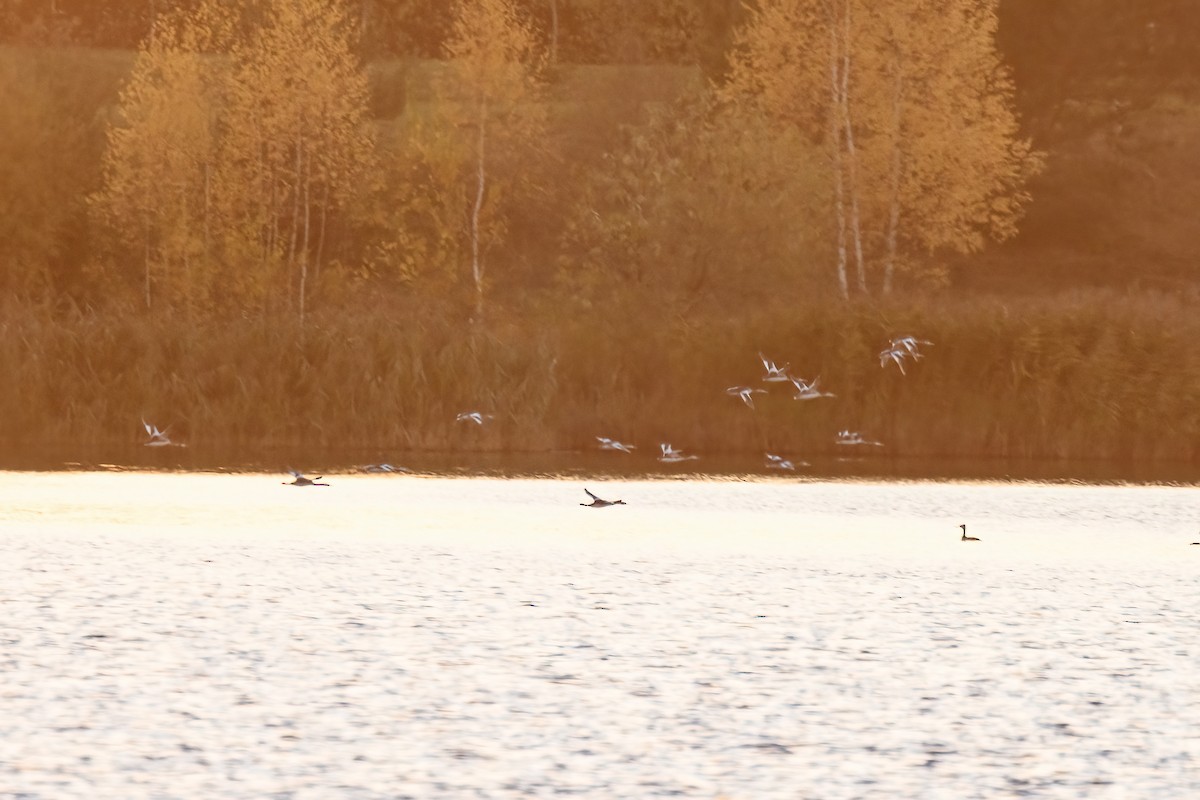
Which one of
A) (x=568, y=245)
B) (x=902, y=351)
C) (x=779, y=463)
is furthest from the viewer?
(x=568, y=245)

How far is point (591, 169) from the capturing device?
4622cm

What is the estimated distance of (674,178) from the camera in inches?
1523

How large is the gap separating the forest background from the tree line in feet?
0.38

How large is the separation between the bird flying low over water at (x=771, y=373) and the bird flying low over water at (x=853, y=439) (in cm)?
117

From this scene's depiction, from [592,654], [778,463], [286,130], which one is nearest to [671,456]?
[778,463]

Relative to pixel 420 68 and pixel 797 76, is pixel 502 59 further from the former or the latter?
pixel 420 68

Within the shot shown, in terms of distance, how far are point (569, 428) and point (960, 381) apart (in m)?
5.55

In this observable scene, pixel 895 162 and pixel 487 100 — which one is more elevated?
pixel 487 100

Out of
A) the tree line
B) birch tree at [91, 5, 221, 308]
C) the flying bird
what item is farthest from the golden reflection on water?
birch tree at [91, 5, 221, 308]

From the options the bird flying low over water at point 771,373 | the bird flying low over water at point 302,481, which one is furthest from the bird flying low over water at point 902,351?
the bird flying low over water at point 302,481

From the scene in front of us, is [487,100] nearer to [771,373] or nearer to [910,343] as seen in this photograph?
[910,343]

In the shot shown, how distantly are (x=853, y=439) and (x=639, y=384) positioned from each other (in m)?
3.49

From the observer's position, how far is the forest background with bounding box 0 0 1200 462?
2759 cm

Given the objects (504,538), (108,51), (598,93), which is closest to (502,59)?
(598,93)
